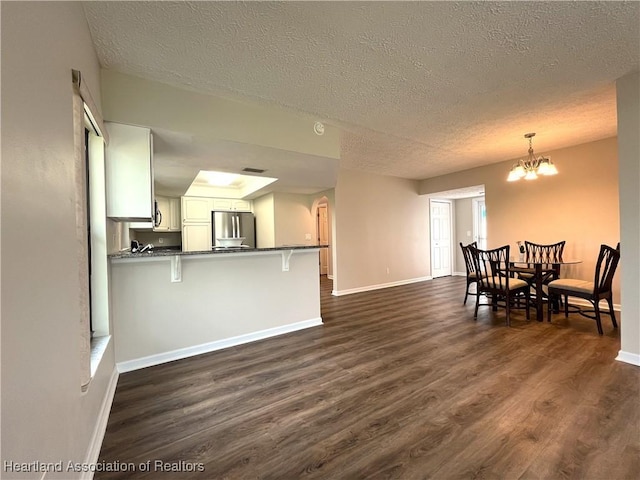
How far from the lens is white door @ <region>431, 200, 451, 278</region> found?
297 inches

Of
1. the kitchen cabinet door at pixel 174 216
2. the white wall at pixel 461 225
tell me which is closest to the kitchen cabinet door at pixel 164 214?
the kitchen cabinet door at pixel 174 216

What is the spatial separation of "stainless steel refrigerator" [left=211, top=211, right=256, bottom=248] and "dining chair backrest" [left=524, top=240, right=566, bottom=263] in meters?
5.40

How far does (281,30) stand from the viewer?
6.01ft

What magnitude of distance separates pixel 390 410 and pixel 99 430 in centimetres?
178

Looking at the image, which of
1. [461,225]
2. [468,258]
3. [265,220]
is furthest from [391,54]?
[461,225]

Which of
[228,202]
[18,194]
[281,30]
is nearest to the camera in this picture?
[18,194]

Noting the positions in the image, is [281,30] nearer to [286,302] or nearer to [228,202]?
[286,302]

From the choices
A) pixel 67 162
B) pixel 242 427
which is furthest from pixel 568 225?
pixel 67 162

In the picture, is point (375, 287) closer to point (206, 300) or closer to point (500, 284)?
point (500, 284)

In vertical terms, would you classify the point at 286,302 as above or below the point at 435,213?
below

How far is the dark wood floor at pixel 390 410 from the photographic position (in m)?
1.42

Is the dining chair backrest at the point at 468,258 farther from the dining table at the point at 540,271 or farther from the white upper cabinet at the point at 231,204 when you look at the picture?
the white upper cabinet at the point at 231,204

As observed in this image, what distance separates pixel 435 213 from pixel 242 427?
7.25 meters

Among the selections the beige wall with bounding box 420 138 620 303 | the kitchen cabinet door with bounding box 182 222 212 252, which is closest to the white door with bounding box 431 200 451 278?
the beige wall with bounding box 420 138 620 303
